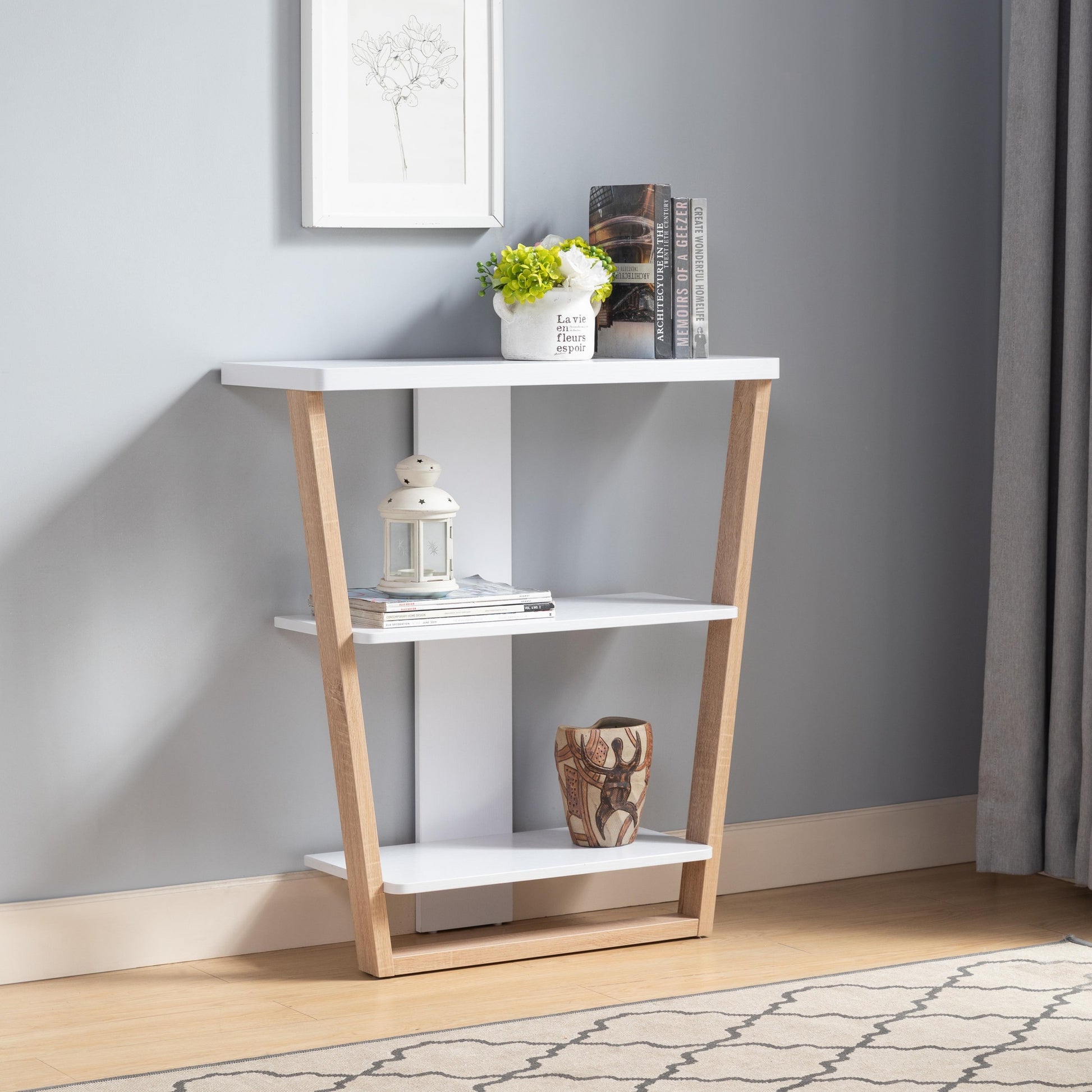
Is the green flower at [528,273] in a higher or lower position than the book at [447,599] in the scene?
higher

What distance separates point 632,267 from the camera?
A: 251cm

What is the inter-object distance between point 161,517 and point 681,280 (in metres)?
0.87

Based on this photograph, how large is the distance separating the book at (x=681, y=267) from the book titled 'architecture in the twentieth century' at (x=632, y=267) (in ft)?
0.06

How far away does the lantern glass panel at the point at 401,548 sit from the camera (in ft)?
7.91

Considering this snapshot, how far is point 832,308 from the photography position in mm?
2943

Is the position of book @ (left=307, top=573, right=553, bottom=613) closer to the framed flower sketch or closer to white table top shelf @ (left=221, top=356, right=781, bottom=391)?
white table top shelf @ (left=221, top=356, right=781, bottom=391)

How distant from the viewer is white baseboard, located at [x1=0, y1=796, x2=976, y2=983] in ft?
7.75

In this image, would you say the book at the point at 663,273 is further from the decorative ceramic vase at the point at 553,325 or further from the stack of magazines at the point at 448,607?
the stack of magazines at the point at 448,607

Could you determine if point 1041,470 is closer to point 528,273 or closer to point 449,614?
point 528,273

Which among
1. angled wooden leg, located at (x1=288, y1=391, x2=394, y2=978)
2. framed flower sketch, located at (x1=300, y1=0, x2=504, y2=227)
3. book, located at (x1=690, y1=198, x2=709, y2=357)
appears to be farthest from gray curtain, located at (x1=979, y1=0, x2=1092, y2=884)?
angled wooden leg, located at (x1=288, y1=391, x2=394, y2=978)

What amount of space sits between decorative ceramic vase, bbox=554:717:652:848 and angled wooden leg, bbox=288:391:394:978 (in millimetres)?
340

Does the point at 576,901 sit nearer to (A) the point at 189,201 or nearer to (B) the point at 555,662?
(B) the point at 555,662

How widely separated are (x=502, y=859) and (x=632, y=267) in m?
0.92

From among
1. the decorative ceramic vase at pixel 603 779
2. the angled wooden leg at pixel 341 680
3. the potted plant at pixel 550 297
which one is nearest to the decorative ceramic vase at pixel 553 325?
the potted plant at pixel 550 297
